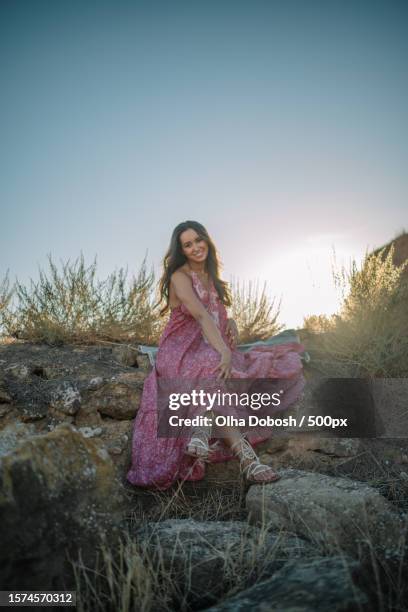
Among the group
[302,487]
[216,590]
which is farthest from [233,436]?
[216,590]

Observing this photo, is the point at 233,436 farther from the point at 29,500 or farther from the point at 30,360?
the point at 30,360

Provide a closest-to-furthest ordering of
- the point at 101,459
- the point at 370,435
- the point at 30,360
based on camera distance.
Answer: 1. the point at 101,459
2. the point at 370,435
3. the point at 30,360

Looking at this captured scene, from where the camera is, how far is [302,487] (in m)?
2.31

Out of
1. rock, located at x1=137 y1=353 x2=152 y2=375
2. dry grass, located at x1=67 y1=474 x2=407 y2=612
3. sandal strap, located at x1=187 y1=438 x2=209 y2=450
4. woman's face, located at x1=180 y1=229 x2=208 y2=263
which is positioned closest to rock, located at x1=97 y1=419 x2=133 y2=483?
sandal strap, located at x1=187 y1=438 x2=209 y2=450

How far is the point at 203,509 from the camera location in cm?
255

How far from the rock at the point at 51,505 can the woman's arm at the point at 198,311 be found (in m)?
1.31

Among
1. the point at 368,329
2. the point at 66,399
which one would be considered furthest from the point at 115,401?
the point at 368,329

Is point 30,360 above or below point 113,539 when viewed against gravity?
above

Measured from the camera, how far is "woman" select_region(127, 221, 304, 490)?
269 centimetres

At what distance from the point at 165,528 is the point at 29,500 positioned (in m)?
0.82

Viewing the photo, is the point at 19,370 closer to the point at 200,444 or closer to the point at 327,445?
the point at 200,444

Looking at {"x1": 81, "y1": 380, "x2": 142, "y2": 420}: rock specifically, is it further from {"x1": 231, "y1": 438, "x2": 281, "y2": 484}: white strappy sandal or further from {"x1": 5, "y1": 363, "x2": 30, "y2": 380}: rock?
{"x1": 231, "y1": 438, "x2": 281, "y2": 484}: white strappy sandal

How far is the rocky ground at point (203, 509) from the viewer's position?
1396 millimetres

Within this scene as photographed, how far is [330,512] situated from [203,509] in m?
0.83
